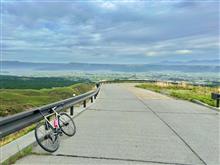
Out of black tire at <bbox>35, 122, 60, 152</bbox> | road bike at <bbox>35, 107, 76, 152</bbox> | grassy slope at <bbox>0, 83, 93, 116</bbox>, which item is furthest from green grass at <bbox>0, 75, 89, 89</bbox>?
black tire at <bbox>35, 122, 60, 152</bbox>

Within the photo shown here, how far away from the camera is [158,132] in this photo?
9.98 meters

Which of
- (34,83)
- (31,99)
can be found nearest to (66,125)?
(31,99)

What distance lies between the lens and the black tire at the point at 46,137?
7109 millimetres

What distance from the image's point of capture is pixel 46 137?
24.4 ft

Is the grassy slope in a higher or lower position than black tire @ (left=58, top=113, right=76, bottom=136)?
lower

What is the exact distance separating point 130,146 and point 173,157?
4.01 feet

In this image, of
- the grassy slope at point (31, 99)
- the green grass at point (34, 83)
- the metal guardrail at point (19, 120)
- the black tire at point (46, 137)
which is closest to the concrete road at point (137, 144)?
the black tire at point (46, 137)

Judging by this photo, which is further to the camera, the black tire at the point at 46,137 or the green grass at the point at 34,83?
the green grass at the point at 34,83

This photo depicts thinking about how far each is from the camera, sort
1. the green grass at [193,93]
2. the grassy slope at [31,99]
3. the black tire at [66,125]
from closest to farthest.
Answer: the black tire at [66,125] < the green grass at [193,93] < the grassy slope at [31,99]

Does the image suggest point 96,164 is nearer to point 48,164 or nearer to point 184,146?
point 48,164

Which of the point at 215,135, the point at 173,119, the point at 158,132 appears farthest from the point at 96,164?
the point at 173,119

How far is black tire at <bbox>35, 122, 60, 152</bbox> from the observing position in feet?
23.3

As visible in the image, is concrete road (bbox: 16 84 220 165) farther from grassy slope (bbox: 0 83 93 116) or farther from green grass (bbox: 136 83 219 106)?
grassy slope (bbox: 0 83 93 116)

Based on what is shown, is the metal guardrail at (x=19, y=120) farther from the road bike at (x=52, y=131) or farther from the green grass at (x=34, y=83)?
the green grass at (x=34, y=83)
